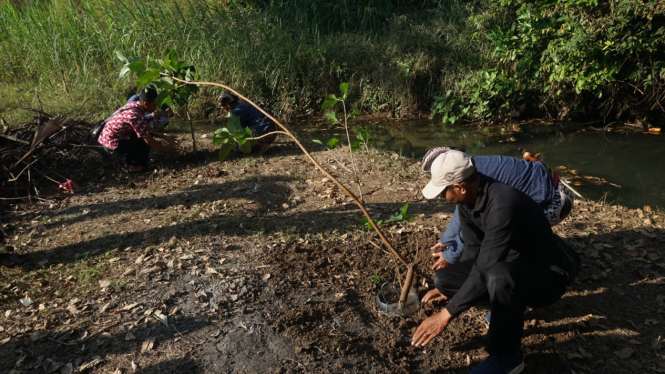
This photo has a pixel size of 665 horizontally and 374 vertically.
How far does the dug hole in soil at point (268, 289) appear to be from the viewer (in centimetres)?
333

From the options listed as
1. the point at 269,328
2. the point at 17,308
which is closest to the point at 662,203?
the point at 269,328

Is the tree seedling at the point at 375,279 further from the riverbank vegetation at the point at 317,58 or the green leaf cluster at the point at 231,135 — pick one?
the riverbank vegetation at the point at 317,58

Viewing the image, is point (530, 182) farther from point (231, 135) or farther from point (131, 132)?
point (131, 132)

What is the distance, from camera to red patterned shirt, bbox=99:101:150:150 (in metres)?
6.57

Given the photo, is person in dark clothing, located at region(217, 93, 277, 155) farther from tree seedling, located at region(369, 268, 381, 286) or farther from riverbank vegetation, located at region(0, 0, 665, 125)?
tree seedling, located at region(369, 268, 381, 286)

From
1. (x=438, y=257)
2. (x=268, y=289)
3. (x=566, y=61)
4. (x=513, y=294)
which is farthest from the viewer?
(x=566, y=61)

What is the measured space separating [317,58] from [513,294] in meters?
9.28

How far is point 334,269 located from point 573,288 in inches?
79.1

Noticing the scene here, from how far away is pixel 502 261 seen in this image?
2963mm

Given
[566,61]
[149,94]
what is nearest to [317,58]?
[566,61]

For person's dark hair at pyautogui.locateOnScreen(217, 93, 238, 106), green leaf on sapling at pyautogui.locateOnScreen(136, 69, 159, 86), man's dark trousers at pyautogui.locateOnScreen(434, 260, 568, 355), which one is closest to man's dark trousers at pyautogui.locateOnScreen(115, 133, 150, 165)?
person's dark hair at pyautogui.locateOnScreen(217, 93, 238, 106)

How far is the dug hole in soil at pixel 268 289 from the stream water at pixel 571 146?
6.17 feet

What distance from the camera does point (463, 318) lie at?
3746 millimetres

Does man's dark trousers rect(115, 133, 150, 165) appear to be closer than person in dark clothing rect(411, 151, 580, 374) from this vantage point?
No
